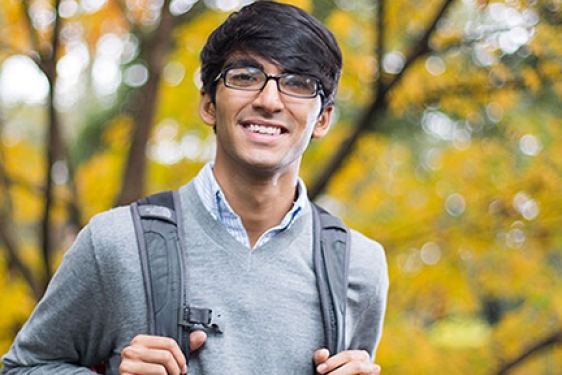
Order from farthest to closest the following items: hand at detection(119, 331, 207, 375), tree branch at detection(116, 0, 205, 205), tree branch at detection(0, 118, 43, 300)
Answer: tree branch at detection(0, 118, 43, 300) < tree branch at detection(116, 0, 205, 205) < hand at detection(119, 331, 207, 375)

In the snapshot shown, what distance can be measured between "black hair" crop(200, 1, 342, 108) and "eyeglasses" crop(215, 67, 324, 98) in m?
0.02

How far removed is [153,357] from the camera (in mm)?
1624

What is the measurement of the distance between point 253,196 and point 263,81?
0.32m

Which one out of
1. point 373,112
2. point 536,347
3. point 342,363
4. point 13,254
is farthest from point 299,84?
point 536,347

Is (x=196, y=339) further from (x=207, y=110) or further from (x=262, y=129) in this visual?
(x=207, y=110)

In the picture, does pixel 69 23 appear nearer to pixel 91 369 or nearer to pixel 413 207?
pixel 413 207

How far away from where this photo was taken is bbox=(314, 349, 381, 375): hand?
1.77 m

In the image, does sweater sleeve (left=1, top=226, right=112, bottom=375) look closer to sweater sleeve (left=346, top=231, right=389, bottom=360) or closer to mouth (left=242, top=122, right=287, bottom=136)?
mouth (left=242, top=122, right=287, bottom=136)

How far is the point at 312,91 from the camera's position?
1934 mm

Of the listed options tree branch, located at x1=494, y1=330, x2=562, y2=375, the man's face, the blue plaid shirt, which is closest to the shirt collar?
the blue plaid shirt

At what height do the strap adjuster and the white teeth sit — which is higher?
the white teeth

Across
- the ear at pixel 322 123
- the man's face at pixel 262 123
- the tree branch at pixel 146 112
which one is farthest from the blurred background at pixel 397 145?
the man's face at pixel 262 123

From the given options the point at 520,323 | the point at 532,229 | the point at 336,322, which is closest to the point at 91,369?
the point at 336,322

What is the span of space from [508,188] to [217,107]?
280 centimetres
